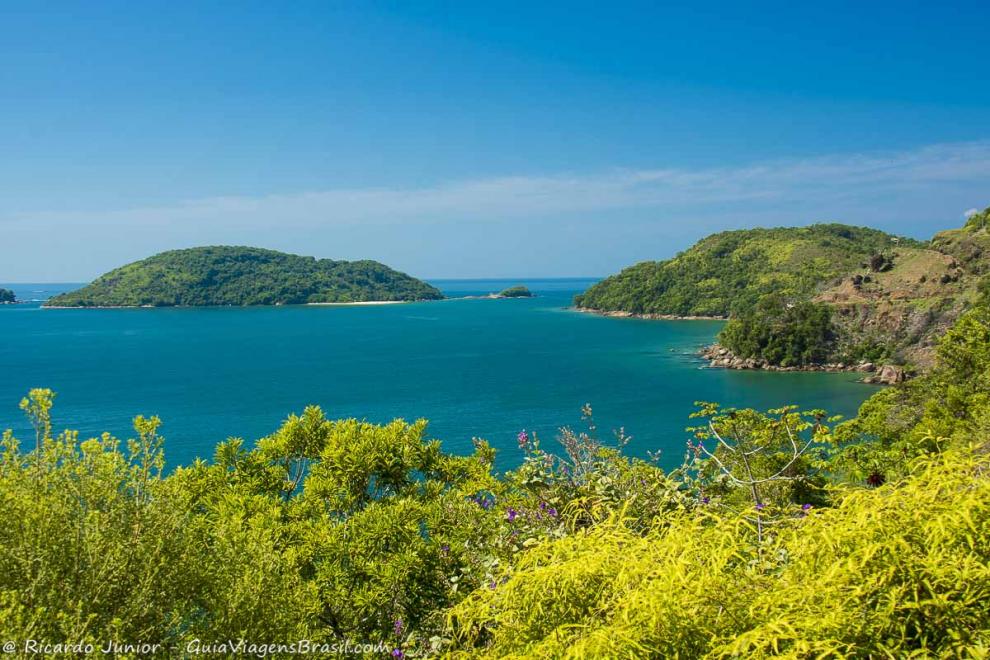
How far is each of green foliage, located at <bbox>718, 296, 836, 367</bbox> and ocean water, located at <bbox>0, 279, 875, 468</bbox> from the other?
4.37 meters

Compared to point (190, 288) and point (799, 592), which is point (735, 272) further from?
point (799, 592)

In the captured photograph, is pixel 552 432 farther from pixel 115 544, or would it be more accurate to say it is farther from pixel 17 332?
pixel 17 332

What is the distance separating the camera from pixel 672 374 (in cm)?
6019

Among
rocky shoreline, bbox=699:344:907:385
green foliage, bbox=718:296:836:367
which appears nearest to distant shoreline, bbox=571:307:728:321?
green foliage, bbox=718:296:836:367

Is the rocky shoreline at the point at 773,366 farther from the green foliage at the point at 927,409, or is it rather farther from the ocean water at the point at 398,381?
the green foliage at the point at 927,409

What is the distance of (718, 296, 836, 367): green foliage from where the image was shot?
67.1 m

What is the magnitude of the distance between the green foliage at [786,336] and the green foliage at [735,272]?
38.6 metres

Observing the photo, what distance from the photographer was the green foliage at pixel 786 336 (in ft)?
220

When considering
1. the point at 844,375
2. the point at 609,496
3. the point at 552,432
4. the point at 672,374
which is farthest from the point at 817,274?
the point at 609,496

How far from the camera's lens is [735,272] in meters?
140

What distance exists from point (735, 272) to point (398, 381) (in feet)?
341

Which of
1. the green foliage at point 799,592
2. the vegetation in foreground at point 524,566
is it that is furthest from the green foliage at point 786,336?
the green foliage at point 799,592

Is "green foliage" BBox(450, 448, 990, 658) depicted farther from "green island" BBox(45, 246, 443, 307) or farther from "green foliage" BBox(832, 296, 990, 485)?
"green island" BBox(45, 246, 443, 307)

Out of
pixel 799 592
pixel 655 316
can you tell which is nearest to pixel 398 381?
pixel 799 592
